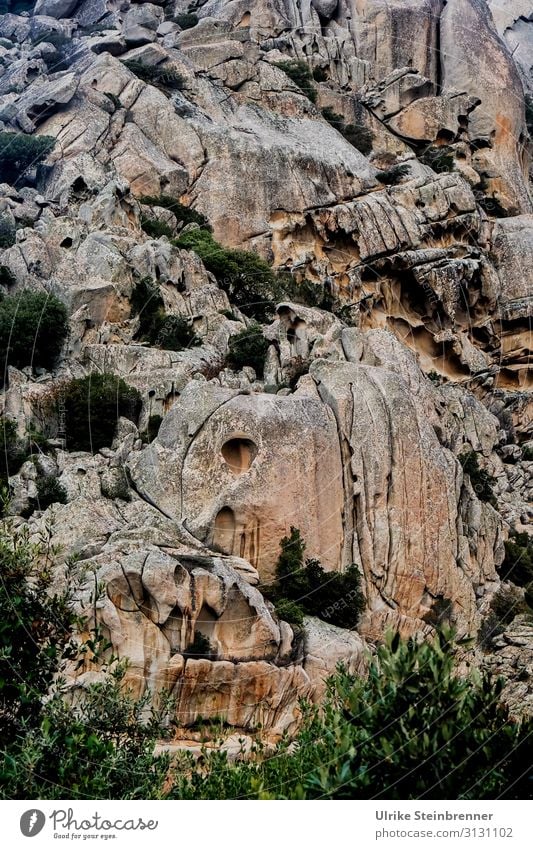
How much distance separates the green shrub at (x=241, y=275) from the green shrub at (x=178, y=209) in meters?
2.48

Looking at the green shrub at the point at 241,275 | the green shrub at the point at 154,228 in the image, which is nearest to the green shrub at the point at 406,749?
the green shrub at the point at 241,275

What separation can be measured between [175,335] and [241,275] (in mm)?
11318

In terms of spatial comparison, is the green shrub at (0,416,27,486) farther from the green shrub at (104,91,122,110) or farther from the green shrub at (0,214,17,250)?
the green shrub at (104,91,122,110)

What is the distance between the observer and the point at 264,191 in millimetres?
67250

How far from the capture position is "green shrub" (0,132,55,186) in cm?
6775

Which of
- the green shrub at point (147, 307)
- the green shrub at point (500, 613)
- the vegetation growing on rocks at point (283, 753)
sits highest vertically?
the vegetation growing on rocks at point (283, 753)

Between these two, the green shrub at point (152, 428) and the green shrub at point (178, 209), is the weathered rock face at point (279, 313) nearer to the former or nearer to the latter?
the green shrub at point (152, 428)

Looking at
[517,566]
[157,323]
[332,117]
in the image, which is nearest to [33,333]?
[157,323]

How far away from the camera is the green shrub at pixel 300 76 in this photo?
255ft

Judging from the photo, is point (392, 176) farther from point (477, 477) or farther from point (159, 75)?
point (477, 477)

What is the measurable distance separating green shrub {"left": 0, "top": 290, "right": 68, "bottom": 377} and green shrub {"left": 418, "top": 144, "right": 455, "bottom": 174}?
3667 cm

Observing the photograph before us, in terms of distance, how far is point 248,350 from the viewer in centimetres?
4938

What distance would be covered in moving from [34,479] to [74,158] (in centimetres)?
3247

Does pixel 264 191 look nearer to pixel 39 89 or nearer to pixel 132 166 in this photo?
pixel 132 166
